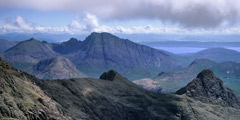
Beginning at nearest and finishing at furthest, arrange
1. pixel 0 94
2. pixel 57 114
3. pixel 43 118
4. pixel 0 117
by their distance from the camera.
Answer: pixel 0 117, pixel 0 94, pixel 43 118, pixel 57 114

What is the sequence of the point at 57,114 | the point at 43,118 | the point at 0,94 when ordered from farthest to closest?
the point at 57,114, the point at 43,118, the point at 0,94

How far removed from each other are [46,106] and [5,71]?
3273 centimetres

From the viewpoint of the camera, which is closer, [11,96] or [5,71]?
[11,96]

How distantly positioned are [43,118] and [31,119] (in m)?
10.0

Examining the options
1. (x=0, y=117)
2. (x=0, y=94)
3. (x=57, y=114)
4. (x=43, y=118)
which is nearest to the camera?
(x=0, y=117)

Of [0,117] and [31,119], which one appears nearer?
[0,117]

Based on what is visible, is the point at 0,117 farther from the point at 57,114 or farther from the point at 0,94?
the point at 57,114

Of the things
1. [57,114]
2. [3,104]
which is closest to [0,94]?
[3,104]

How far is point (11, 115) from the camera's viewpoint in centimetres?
16638

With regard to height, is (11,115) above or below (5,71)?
below

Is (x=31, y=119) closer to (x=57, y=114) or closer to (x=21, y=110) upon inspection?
(x=21, y=110)

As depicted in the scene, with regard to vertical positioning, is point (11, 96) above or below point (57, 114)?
above

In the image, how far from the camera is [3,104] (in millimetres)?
166625

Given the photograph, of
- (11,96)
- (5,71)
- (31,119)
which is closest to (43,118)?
(31,119)
